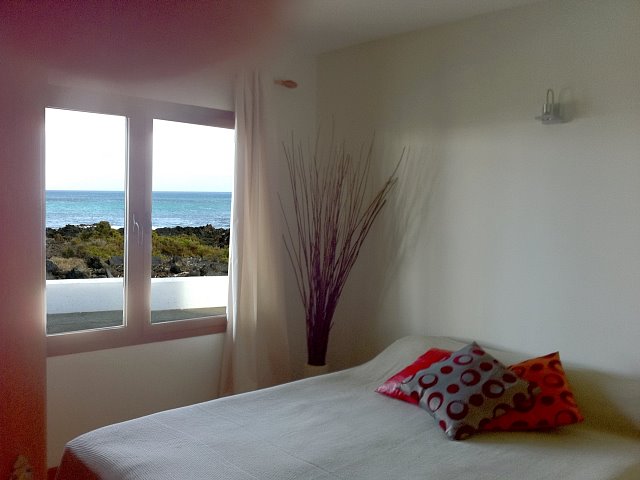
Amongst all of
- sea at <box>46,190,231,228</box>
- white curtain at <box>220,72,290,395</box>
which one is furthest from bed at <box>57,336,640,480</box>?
sea at <box>46,190,231,228</box>

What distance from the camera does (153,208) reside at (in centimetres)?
330

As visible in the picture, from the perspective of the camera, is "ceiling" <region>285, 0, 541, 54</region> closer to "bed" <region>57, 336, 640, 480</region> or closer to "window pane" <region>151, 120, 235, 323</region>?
"window pane" <region>151, 120, 235, 323</region>

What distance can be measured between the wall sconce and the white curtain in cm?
158

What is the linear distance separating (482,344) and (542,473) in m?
1.15

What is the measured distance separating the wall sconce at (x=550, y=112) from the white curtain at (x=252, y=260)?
1.58 meters

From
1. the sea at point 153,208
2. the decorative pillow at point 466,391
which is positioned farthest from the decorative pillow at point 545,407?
the sea at point 153,208

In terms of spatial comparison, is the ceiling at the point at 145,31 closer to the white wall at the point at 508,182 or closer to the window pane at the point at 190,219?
the white wall at the point at 508,182

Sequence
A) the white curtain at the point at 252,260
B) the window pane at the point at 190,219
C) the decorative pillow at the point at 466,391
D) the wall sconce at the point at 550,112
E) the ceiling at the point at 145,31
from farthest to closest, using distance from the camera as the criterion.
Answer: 1. the white curtain at the point at 252,260
2. the window pane at the point at 190,219
3. the wall sconce at the point at 550,112
4. the decorative pillow at the point at 466,391
5. the ceiling at the point at 145,31

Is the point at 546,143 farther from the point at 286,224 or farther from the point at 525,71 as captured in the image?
the point at 286,224

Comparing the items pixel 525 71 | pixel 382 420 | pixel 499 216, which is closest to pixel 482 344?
pixel 499 216

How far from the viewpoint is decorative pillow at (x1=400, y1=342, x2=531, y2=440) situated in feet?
7.89

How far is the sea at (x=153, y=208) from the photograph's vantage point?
2.95 meters

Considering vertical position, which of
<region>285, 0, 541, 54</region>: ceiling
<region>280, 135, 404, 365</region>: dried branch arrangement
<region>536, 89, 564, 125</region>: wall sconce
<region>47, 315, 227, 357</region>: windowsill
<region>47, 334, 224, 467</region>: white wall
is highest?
<region>285, 0, 541, 54</region>: ceiling

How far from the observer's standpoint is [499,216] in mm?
3102
